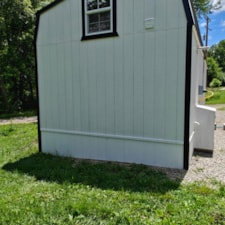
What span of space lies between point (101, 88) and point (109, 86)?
0.18 meters

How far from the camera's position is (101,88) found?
4426 millimetres

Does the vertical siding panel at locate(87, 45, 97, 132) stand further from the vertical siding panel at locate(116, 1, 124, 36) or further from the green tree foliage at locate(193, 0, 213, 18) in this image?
the green tree foliage at locate(193, 0, 213, 18)

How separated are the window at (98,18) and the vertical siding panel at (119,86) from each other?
31 centimetres

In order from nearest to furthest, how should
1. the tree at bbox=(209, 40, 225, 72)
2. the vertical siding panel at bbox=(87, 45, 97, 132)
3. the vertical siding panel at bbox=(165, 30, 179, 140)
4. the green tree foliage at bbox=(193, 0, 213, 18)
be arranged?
the vertical siding panel at bbox=(165, 30, 179, 140) → the vertical siding panel at bbox=(87, 45, 97, 132) → the green tree foliage at bbox=(193, 0, 213, 18) → the tree at bbox=(209, 40, 225, 72)

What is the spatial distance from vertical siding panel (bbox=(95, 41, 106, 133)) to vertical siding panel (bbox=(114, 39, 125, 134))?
26 cm

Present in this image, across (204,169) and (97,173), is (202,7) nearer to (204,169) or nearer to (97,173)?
(204,169)

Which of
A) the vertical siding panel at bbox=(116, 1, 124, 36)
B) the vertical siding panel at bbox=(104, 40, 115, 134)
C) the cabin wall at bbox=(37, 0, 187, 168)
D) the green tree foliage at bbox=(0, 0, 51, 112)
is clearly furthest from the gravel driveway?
the green tree foliage at bbox=(0, 0, 51, 112)

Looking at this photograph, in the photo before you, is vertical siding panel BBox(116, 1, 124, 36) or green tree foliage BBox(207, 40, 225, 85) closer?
vertical siding panel BBox(116, 1, 124, 36)

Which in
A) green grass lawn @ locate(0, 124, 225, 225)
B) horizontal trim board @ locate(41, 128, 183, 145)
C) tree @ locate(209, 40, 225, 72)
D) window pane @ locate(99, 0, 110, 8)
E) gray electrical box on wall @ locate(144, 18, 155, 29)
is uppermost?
tree @ locate(209, 40, 225, 72)

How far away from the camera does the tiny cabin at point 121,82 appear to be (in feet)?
12.4

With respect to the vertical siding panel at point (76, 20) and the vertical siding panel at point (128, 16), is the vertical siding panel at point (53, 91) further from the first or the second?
the vertical siding panel at point (128, 16)

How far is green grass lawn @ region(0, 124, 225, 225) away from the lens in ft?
8.07

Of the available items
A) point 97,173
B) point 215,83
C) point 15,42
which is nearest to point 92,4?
point 97,173

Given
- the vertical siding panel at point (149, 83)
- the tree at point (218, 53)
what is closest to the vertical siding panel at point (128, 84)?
the vertical siding panel at point (149, 83)
